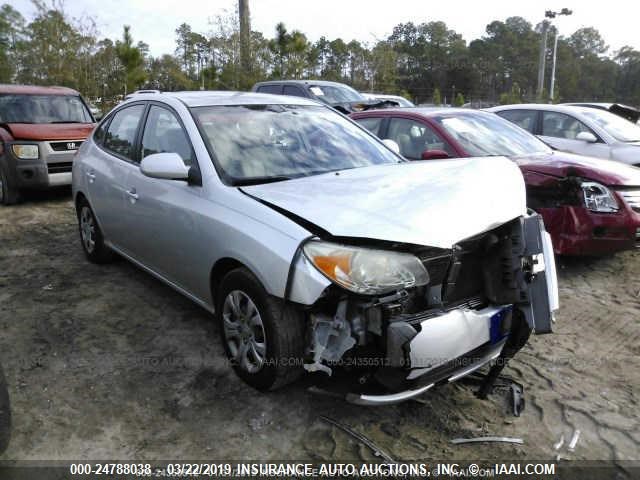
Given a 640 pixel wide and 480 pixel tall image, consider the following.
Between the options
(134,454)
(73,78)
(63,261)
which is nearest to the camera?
(134,454)

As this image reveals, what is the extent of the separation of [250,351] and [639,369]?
2414mm

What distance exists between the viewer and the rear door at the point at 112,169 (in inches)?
169

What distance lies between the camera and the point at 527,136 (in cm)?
612

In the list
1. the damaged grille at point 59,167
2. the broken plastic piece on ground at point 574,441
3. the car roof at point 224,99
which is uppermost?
the car roof at point 224,99

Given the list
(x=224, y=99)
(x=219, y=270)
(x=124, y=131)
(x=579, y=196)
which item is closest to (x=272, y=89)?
(x=124, y=131)

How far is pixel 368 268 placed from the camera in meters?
2.40

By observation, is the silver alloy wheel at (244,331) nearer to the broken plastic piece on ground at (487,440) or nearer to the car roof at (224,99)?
the broken plastic piece on ground at (487,440)

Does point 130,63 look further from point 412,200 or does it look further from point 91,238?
point 412,200

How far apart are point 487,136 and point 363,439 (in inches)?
161

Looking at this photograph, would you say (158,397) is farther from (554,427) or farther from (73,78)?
(73,78)

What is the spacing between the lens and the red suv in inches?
311

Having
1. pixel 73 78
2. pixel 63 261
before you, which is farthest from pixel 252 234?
pixel 73 78

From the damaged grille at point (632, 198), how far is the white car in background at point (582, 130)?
9.37ft

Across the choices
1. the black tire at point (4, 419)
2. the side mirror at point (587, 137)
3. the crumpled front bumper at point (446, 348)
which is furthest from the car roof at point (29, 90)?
the crumpled front bumper at point (446, 348)
